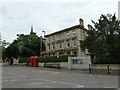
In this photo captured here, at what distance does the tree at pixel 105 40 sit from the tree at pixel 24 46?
3070cm

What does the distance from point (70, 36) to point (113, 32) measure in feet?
72.2

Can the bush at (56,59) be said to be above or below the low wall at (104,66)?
above

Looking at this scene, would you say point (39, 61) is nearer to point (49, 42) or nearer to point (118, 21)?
point (49, 42)

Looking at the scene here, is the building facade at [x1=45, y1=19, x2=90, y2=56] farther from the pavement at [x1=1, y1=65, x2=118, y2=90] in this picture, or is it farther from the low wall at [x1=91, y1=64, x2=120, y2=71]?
the pavement at [x1=1, y1=65, x2=118, y2=90]

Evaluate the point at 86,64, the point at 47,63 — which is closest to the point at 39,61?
the point at 47,63

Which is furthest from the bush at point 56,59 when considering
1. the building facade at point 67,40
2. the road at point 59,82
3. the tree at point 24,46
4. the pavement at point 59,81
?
the road at point 59,82

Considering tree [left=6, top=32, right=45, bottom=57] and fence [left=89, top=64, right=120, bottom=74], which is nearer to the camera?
fence [left=89, top=64, right=120, bottom=74]

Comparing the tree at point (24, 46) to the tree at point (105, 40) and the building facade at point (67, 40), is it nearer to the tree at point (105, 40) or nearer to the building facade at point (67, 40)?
the building facade at point (67, 40)

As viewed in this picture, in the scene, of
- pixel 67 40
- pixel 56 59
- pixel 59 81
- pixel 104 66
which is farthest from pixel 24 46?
pixel 59 81

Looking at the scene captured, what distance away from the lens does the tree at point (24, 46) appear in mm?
53941

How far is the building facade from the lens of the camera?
45500 millimetres

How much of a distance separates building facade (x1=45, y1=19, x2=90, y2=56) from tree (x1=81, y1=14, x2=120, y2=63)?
54.4ft

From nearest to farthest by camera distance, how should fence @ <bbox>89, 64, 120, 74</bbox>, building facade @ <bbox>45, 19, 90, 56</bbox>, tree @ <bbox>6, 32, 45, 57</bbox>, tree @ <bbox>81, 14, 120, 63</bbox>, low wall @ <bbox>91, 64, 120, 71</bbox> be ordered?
tree @ <bbox>81, 14, 120, 63</bbox> → fence @ <bbox>89, 64, 120, 74</bbox> → low wall @ <bbox>91, 64, 120, 71</bbox> → building facade @ <bbox>45, 19, 90, 56</bbox> → tree @ <bbox>6, 32, 45, 57</bbox>

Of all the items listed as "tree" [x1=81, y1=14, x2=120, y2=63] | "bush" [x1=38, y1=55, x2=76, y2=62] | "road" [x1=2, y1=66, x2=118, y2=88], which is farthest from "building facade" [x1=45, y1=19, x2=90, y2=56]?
"road" [x1=2, y1=66, x2=118, y2=88]
